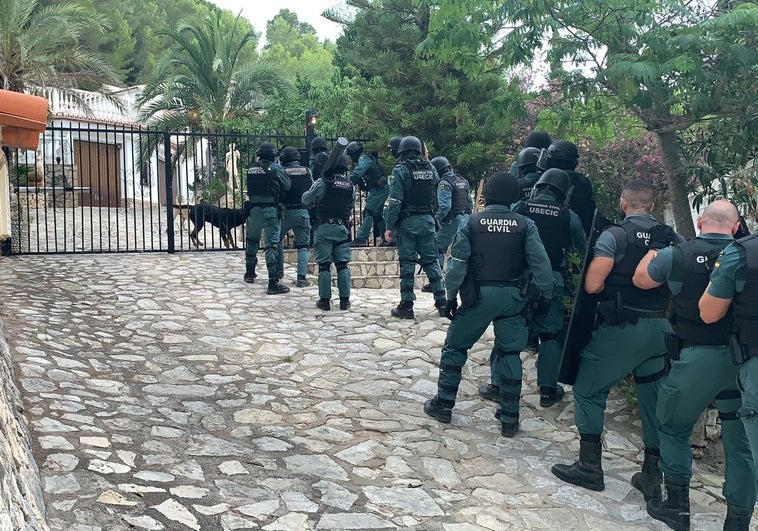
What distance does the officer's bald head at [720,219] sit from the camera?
4.29 m

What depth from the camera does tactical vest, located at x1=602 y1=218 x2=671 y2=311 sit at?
4.85 m

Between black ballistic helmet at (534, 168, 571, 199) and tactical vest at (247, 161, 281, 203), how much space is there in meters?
4.66

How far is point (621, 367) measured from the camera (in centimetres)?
492

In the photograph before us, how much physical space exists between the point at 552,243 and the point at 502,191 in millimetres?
787

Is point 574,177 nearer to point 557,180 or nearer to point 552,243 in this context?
point 557,180

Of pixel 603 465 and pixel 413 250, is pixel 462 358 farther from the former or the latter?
pixel 413 250

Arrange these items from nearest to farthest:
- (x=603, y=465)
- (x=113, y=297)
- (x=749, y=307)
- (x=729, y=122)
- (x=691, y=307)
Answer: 1. (x=749, y=307)
2. (x=691, y=307)
3. (x=603, y=465)
4. (x=729, y=122)
5. (x=113, y=297)

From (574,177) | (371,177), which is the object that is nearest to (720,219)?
(574,177)

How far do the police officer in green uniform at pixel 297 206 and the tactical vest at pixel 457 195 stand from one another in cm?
186

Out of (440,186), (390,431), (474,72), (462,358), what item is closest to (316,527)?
(390,431)

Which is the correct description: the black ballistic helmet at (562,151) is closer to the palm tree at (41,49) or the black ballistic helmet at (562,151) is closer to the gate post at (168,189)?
the gate post at (168,189)

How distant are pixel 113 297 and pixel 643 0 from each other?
7005 millimetres

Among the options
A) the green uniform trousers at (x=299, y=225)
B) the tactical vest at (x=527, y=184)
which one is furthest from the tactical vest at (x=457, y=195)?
the tactical vest at (x=527, y=184)

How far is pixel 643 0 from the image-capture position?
5.52 m
